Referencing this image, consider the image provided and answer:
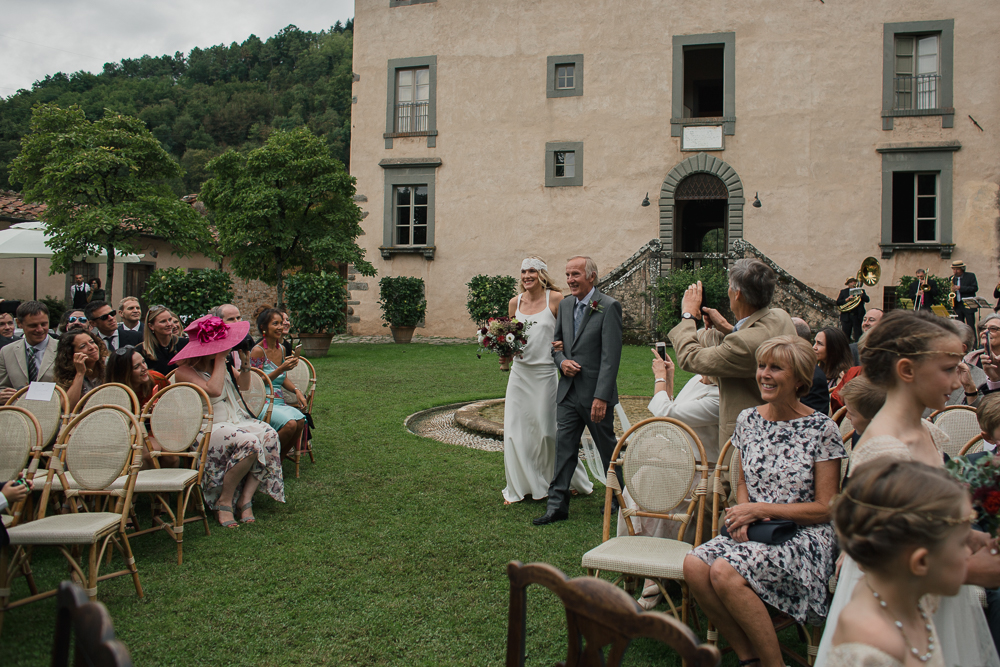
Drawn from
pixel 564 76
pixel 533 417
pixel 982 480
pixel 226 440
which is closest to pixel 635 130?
pixel 564 76

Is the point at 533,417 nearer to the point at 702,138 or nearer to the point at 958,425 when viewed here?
the point at 958,425

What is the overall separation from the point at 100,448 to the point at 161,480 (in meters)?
0.62

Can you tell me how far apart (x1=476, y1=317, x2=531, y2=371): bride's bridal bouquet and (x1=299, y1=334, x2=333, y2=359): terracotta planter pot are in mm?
10660

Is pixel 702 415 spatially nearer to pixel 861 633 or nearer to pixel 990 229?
pixel 861 633

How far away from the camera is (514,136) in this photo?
20.7 meters

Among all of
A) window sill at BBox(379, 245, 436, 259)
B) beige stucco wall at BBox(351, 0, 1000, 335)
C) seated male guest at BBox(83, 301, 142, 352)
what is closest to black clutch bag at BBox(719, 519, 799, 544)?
seated male guest at BBox(83, 301, 142, 352)

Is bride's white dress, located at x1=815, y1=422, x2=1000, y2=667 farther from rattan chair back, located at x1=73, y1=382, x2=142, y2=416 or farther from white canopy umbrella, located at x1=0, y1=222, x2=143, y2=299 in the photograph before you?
white canopy umbrella, located at x1=0, y1=222, x2=143, y2=299

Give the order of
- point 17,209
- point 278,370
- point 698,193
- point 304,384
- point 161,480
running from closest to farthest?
point 161,480, point 278,370, point 304,384, point 698,193, point 17,209

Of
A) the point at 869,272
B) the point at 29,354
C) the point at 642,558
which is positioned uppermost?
the point at 869,272

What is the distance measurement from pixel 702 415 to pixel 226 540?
325 centimetres

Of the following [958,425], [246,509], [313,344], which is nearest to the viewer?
[958,425]

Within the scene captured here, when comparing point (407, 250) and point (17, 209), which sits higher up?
point (17, 209)

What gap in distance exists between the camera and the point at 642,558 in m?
3.28

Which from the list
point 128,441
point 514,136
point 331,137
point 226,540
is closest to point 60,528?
point 128,441
